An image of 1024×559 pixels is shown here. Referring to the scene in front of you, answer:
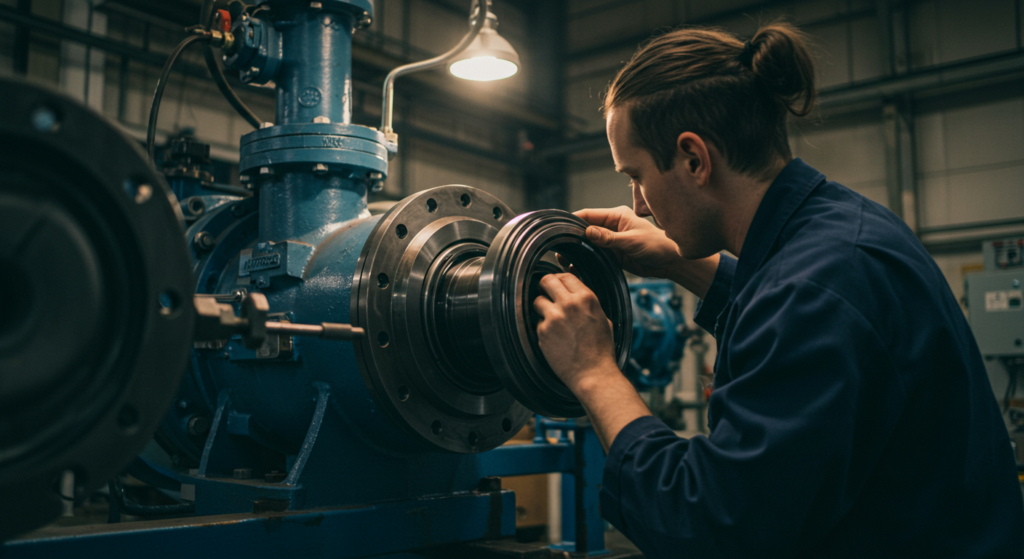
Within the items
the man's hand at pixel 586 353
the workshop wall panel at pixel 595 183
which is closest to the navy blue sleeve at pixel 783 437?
the man's hand at pixel 586 353

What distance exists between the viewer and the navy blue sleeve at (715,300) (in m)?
1.32

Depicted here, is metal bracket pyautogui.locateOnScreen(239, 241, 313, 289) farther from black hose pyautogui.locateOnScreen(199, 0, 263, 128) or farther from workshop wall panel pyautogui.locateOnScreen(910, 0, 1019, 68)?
workshop wall panel pyautogui.locateOnScreen(910, 0, 1019, 68)

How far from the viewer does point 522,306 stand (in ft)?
3.58

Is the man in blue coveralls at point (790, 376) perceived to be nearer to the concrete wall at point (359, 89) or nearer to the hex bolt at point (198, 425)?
the hex bolt at point (198, 425)

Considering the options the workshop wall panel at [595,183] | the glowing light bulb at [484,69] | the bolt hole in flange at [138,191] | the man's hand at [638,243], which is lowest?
the bolt hole in flange at [138,191]

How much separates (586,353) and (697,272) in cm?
42

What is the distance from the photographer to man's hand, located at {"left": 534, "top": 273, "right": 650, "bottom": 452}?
971mm

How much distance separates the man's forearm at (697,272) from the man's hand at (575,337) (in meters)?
0.34

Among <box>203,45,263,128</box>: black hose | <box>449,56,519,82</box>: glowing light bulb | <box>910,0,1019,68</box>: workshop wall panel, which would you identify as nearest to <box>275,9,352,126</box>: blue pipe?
<box>203,45,263,128</box>: black hose

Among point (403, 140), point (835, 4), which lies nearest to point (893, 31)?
point (835, 4)

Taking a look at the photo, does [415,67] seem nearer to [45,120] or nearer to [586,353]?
[586,353]

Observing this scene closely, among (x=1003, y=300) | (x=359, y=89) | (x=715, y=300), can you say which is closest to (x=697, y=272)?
(x=715, y=300)

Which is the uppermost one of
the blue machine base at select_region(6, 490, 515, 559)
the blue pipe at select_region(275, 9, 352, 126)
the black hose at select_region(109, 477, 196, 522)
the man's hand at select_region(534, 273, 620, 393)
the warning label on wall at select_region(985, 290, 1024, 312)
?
the blue pipe at select_region(275, 9, 352, 126)

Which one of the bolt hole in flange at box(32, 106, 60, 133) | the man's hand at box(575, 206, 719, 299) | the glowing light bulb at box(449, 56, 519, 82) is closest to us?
the bolt hole in flange at box(32, 106, 60, 133)
